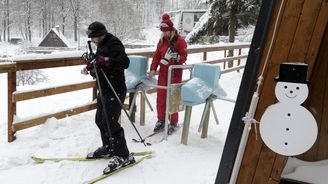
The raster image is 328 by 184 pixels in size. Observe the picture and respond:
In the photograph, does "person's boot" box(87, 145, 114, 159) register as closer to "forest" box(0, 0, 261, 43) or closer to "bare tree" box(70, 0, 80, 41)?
"forest" box(0, 0, 261, 43)

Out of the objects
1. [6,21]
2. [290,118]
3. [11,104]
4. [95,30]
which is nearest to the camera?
[290,118]

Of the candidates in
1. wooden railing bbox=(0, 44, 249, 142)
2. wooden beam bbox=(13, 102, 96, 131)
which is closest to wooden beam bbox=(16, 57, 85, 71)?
wooden railing bbox=(0, 44, 249, 142)

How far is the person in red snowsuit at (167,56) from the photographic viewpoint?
5043mm

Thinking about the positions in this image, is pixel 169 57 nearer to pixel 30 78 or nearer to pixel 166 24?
pixel 166 24

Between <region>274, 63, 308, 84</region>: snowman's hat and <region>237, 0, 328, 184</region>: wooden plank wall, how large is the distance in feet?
0.42

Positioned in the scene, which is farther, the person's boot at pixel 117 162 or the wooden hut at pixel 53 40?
the wooden hut at pixel 53 40

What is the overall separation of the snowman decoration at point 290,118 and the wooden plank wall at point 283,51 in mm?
149

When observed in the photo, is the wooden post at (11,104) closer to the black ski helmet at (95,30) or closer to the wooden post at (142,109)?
the black ski helmet at (95,30)

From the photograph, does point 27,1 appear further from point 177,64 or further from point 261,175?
point 261,175

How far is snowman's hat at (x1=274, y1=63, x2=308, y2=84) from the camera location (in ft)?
6.05

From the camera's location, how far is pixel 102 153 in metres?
4.16

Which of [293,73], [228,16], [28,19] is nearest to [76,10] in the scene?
[28,19]

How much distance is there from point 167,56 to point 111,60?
1.31 m

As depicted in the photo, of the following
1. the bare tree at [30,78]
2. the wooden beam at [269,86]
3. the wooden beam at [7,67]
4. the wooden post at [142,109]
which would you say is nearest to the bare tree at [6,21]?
the bare tree at [30,78]
